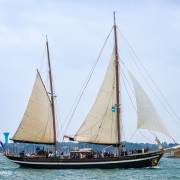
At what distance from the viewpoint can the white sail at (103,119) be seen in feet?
244

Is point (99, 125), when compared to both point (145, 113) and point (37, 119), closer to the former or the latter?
point (145, 113)

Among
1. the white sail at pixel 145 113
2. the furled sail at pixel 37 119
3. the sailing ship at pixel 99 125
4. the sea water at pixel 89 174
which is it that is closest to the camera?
the sea water at pixel 89 174

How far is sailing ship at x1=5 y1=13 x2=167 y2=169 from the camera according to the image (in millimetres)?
74000

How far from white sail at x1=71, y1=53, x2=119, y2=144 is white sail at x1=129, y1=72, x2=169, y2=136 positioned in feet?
8.95

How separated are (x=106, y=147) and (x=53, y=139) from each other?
22.9 ft

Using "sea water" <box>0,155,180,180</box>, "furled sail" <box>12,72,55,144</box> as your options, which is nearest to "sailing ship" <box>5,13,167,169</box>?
"furled sail" <box>12,72,55,144</box>

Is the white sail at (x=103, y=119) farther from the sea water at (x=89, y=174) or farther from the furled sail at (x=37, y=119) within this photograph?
the furled sail at (x=37, y=119)

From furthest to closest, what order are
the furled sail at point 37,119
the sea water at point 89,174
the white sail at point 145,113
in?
the furled sail at point 37,119 → the white sail at point 145,113 → the sea water at point 89,174

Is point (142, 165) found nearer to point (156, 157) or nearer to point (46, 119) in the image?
point (156, 157)

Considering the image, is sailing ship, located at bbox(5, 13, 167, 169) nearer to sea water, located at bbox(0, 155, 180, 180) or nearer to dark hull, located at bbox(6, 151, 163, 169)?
dark hull, located at bbox(6, 151, 163, 169)

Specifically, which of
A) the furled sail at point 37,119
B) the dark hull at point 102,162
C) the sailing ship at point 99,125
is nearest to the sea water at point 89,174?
the dark hull at point 102,162

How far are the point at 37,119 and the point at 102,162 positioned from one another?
9.46 meters

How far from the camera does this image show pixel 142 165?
74938mm

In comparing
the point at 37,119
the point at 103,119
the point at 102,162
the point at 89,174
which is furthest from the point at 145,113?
the point at 37,119
